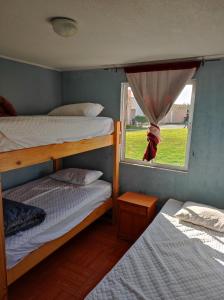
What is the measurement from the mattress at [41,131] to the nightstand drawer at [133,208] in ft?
3.03

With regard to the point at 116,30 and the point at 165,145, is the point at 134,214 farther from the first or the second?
the point at 116,30

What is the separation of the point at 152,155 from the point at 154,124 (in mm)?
392

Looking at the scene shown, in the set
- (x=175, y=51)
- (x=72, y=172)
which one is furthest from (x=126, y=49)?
(x=72, y=172)

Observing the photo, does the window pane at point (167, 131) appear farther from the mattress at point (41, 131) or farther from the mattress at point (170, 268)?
the mattress at point (170, 268)

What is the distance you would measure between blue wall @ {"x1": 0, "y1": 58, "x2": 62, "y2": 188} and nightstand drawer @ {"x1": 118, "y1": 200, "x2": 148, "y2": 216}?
1.39 metres

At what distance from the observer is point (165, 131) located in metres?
2.81

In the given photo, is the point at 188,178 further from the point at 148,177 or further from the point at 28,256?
the point at 28,256

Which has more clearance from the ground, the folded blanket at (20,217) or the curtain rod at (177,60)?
the curtain rod at (177,60)

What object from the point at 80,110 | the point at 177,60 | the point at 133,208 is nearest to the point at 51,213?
the point at 133,208

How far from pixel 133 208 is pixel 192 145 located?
3.36 ft

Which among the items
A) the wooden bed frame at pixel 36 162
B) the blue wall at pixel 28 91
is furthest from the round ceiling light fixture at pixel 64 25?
the blue wall at pixel 28 91

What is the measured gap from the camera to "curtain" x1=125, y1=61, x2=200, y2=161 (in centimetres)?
247

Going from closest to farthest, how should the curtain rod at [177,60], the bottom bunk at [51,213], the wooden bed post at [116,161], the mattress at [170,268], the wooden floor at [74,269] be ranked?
the mattress at [170,268] < the bottom bunk at [51,213] < the wooden floor at [74,269] < the curtain rod at [177,60] < the wooden bed post at [116,161]

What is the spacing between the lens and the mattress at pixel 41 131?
147 cm
